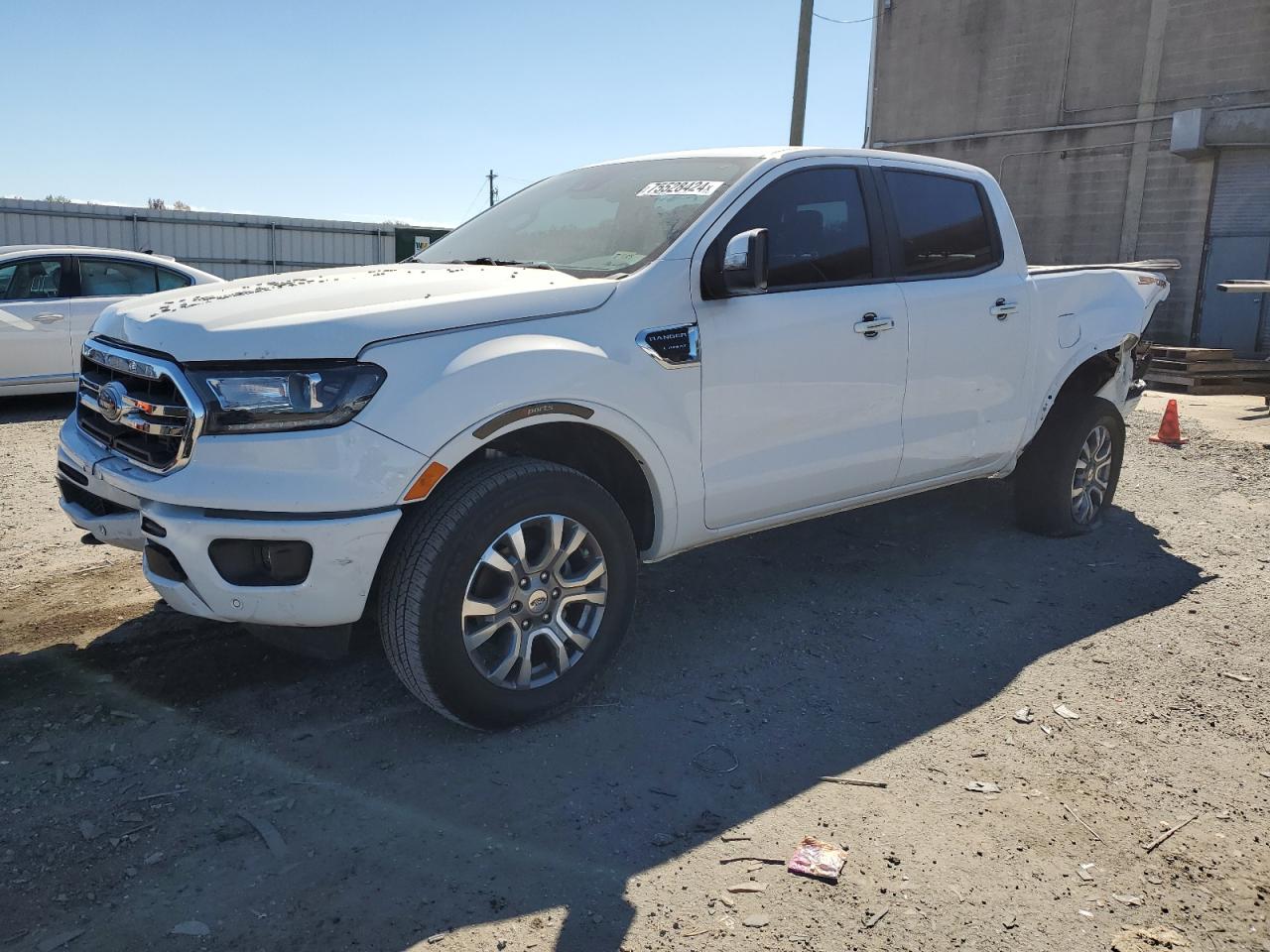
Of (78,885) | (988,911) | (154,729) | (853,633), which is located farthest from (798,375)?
(78,885)

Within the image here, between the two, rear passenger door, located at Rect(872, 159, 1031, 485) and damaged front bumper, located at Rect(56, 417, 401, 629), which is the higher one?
rear passenger door, located at Rect(872, 159, 1031, 485)

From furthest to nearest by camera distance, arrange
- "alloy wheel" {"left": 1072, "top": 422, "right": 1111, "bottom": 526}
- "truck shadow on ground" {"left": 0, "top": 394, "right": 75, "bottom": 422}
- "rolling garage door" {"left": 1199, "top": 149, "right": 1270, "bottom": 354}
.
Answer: "rolling garage door" {"left": 1199, "top": 149, "right": 1270, "bottom": 354} < "truck shadow on ground" {"left": 0, "top": 394, "right": 75, "bottom": 422} < "alloy wheel" {"left": 1072, "top": 422, "right": 1111, "bottom": 526}

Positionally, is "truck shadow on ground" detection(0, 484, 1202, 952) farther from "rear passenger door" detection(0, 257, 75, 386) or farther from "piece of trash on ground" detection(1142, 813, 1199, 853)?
"rear passenger door" detection(0, 257, 75, 386)

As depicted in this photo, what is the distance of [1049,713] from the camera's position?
3.58 meters

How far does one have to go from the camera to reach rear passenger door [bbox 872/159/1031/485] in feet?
14.5

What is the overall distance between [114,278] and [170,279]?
1.57ft

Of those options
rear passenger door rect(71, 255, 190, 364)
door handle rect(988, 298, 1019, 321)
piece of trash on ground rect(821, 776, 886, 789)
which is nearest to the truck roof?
door handle rect(988, 298, 1019, 321)

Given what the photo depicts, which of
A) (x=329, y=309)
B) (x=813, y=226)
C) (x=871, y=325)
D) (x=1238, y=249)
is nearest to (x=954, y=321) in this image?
(x=871, y=325)

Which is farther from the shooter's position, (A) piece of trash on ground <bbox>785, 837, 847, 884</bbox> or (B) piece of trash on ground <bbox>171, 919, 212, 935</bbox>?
(A) piece of trash on ground <bbox>785, 837, 847, 884</bbox>

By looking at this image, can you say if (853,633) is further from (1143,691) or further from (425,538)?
(425,538)

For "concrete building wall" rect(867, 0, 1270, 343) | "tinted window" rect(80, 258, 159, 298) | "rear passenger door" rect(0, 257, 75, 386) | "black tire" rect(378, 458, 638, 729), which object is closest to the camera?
"black tire" rect(378, 458, 638, 729)

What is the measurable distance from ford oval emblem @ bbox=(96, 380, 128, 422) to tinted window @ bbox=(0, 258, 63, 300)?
6.81 meters

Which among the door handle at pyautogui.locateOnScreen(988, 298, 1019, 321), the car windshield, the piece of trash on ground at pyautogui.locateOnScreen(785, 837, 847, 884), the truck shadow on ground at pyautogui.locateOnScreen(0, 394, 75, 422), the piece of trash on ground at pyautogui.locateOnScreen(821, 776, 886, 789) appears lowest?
the piece of trash on ground at pyautogui.locateOnScreen(785, 837, 847, 884)

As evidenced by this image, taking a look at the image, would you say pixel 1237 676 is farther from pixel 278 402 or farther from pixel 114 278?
pixel 114 278
